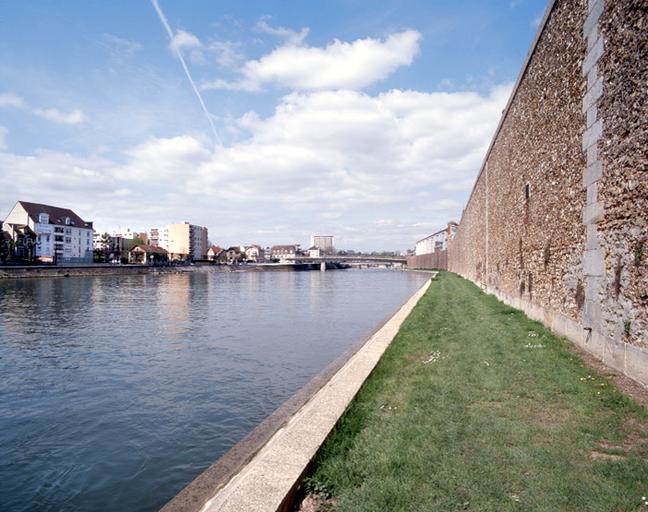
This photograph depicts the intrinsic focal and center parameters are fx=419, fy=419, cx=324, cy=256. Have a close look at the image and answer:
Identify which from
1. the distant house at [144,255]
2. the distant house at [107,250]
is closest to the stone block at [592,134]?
the distant house at [107,250]

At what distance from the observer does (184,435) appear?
702 centimetres

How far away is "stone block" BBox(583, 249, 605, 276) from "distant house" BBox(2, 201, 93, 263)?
90880 mm

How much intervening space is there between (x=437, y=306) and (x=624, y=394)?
44.9 feet

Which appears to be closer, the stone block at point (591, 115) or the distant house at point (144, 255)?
the stone block at point (591, 115)

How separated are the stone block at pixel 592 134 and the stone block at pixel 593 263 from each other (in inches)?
83.8

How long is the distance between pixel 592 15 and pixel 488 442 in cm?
839

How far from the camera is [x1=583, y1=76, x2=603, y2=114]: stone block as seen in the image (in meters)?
7.84

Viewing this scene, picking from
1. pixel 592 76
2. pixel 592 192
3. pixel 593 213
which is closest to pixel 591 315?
pixel 593 213

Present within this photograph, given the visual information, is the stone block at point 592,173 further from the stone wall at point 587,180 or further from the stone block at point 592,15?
the stone block at point 592,15

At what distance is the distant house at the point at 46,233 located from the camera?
80688 millimetres

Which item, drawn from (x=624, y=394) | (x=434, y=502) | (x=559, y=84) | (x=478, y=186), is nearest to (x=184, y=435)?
(x=434, y=502)

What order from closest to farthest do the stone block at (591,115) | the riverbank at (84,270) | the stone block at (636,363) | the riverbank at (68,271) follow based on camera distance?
the stone block at (636,363)
the stone block at (591,115)
the riverbank at (68,271)
the riverbank at (84,270)

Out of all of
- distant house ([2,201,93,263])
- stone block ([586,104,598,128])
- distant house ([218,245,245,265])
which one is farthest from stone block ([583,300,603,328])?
distant house ([218,245,245,265])

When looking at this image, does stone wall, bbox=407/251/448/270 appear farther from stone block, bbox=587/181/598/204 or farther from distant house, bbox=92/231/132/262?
distant house, bbox=92/231/132/262
